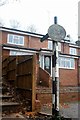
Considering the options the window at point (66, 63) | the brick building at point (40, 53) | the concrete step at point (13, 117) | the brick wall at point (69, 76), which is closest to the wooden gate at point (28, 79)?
the concrete step at point (13, 117)

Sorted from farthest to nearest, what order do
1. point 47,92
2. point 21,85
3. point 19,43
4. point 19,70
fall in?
point 19,43 → point 47,92 → point 19,70 → point 21,85

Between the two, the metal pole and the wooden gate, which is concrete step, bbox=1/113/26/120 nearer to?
Answer: the wooden gate

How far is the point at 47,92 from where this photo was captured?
13.0m

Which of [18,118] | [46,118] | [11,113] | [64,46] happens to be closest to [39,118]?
[46,118]

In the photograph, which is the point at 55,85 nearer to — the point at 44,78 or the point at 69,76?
the point at 44,78

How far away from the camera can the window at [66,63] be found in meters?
25.0

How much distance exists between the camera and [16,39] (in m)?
26.5

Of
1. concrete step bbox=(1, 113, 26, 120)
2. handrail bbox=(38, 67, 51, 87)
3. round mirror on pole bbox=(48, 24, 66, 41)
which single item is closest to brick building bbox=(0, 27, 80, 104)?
handrail bbox=(38, 67, 51, 87)

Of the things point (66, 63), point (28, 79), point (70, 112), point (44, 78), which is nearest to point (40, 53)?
point (66, 63)

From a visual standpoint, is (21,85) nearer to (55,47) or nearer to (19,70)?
(19,70)

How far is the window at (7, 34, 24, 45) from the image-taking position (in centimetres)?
2616

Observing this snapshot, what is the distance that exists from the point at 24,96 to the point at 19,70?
5.70ft

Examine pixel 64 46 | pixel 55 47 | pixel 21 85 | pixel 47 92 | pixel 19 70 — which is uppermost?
pixel 64 46

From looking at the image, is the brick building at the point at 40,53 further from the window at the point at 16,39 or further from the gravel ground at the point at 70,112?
the gravel ground at the point at 70,112
